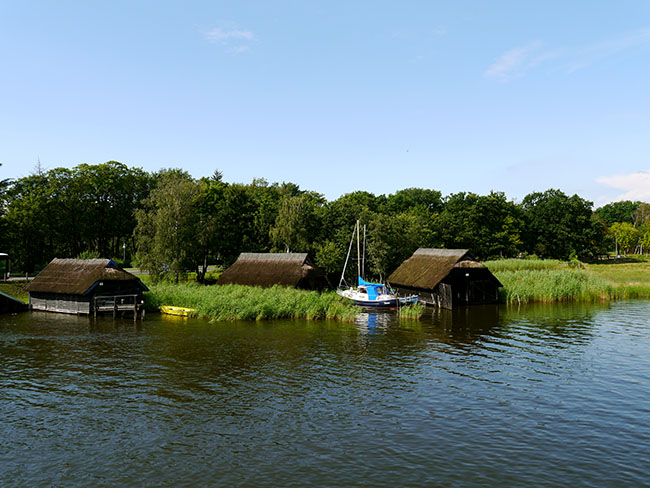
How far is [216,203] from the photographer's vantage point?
72500 mm

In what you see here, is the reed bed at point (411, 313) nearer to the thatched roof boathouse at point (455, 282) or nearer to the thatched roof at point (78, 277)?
the thatched roof boathouse at point (455, 282)

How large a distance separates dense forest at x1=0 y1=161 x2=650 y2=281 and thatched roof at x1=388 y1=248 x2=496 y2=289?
22.3 feet

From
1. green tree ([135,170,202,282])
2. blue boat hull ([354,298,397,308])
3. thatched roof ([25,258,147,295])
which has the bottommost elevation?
blue boat hull ([354,298,397,308])

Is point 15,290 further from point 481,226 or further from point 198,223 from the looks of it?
point 481,226

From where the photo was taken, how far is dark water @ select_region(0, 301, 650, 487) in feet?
48.9

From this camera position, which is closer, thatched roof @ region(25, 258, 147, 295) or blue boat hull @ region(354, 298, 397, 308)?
thatched roof @ region(25, 258, 147, 295)

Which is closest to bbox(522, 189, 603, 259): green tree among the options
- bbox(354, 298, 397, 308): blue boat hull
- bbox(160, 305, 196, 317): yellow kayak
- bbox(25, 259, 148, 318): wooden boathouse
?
bbox(354, 298, 397, 308): blue boat hull

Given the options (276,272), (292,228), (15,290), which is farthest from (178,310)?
(292,228)

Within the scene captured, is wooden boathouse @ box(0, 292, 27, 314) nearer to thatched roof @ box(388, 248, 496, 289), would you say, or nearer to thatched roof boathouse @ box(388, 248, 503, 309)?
thatched roof @ box(388, 248, 496, 289)

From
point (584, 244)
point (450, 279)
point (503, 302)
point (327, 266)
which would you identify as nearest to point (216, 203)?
point (327, 266)

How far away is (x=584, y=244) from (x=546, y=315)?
7064 centimetres

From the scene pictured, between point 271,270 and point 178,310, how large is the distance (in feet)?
40.3

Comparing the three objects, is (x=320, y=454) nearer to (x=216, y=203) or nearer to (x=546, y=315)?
(x=546, y=315)

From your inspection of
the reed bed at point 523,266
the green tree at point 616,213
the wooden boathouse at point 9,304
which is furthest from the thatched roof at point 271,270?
the green tree at point 616,213
